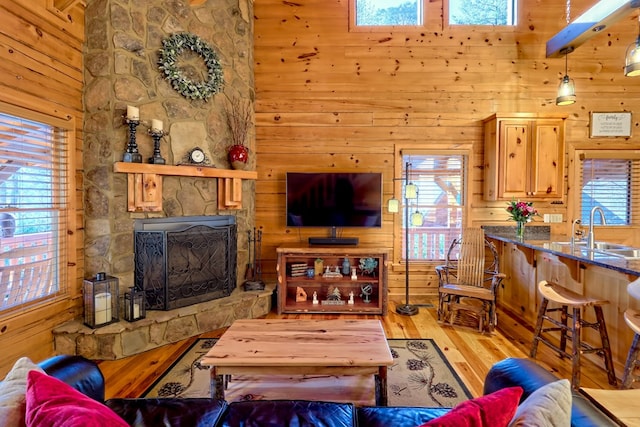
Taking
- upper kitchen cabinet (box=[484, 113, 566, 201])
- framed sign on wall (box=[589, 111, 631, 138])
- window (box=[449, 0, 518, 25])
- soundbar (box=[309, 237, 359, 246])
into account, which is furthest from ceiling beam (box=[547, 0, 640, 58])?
soundbar (box=[309, 237, 359, 246])

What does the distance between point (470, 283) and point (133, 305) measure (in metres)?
3.46

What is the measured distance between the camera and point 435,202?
14.3 feet

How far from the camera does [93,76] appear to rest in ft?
9.48

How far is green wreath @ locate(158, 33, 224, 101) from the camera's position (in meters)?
3.15

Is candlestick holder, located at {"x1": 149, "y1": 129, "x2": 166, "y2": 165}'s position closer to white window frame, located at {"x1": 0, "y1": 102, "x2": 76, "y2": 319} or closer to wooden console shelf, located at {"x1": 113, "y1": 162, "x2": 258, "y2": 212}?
wooden console shelf, located at {"x1": 113, "y1": 162, "x2": 258, "y2": 212}

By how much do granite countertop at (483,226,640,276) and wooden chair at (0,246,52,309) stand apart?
4201 millimetres

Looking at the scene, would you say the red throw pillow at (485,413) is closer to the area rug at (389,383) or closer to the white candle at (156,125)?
the area rug at (389,383)

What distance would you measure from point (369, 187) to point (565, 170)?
257cm

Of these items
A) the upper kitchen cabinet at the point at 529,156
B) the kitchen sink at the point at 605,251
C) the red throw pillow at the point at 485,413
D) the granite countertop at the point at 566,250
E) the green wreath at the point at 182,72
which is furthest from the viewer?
the upper kitchen cabinet at the point at 529,156

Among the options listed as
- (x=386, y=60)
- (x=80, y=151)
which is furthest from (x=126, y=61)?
(x=386, y=60)

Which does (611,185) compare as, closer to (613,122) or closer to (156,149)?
(613,122)

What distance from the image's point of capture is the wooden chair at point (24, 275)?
2320mm

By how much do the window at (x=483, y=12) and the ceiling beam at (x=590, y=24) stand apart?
669mm

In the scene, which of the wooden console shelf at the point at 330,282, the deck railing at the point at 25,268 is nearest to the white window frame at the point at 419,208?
the wooden console shelf at the point at 330,282
